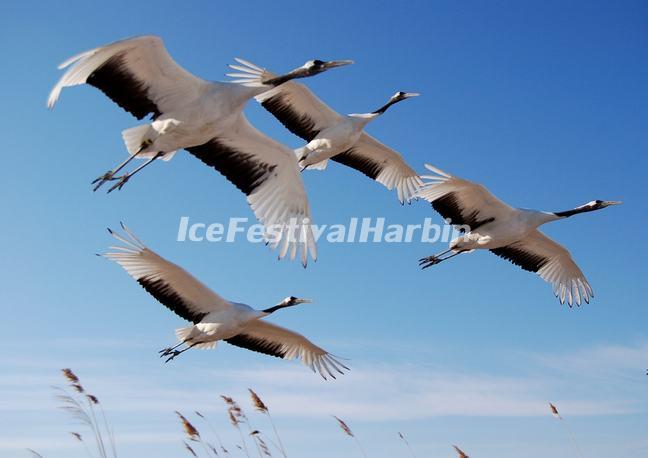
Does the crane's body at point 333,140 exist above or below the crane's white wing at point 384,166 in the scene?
below

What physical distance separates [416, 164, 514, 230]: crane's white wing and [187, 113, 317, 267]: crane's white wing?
2.76m

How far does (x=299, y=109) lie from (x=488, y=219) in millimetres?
3452

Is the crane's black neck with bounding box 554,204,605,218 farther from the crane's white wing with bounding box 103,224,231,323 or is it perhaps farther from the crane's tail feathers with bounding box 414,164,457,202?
the crane's white wing with bounding box 103,224,231,323

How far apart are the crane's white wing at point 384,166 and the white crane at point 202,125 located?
4.19 metres

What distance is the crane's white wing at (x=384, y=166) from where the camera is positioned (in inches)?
558

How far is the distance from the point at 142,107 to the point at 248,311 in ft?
10.4

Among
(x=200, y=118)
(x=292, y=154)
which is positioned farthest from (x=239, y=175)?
(x=200, y=118)

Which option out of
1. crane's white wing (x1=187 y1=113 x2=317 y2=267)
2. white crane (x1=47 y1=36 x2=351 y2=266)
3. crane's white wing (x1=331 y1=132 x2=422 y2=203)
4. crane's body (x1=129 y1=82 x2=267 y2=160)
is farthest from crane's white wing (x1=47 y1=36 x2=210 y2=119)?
crane's white wing (x1=331 y1=132 x2=422 y2=203)

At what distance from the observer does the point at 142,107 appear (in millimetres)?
9203

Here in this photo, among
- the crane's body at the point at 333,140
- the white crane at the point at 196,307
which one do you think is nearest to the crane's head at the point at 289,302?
the white crane at the point at 196,307

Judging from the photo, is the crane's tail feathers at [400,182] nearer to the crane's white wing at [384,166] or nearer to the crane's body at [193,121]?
A: the crane's white wing at [384,166]

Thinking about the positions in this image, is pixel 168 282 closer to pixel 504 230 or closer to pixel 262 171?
pixel 262 171

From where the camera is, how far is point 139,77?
8.98 meters

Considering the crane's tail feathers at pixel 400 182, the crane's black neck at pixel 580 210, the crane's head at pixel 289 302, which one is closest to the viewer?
the crane's head at pixel 289 302
